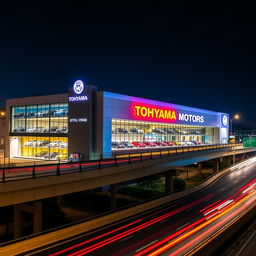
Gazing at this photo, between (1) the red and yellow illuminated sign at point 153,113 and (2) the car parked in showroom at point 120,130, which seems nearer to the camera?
(2) the car parked in showroom at point 120,130

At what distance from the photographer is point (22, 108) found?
42.3 m

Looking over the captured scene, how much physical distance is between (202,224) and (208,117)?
51747 mm

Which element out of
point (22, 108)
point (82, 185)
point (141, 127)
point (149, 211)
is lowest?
point (149, 211)

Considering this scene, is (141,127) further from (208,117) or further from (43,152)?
(208,117)

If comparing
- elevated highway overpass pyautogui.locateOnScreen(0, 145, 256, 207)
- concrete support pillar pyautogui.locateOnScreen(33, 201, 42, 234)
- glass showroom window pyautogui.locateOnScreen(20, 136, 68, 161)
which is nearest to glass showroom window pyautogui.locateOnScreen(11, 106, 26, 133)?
glass showroom window pyautogui.locateOnScreen(20, 136, 68, 161)

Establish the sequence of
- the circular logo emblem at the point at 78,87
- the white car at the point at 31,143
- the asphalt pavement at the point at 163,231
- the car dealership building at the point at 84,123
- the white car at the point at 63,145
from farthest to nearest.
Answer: the white car at the point at 31,143 → the white car at the point at 63,145 → the circular logo emblem at the point at 78,87 → the car dealership building at the point at 84,123 → the asphalt pavement at the point at 163,231

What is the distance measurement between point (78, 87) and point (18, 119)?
631 inches

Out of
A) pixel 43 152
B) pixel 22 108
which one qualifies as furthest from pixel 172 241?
pixel 22 108

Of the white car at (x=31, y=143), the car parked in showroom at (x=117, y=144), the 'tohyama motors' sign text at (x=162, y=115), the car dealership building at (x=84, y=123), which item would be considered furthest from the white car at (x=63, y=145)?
the 'tohyama motors' sign text at (x=162, y=115)

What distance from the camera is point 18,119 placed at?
4291 cm

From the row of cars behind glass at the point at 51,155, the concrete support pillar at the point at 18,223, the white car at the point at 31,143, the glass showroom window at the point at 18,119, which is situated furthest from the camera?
the glass showroom window at the point at 18,119

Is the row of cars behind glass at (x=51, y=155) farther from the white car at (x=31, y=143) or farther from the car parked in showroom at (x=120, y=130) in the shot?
the car parked in showroom at (x=120, y=130)

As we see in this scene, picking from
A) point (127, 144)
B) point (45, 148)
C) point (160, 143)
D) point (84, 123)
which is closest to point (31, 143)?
point (45, 148)

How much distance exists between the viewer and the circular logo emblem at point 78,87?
33619 mm
